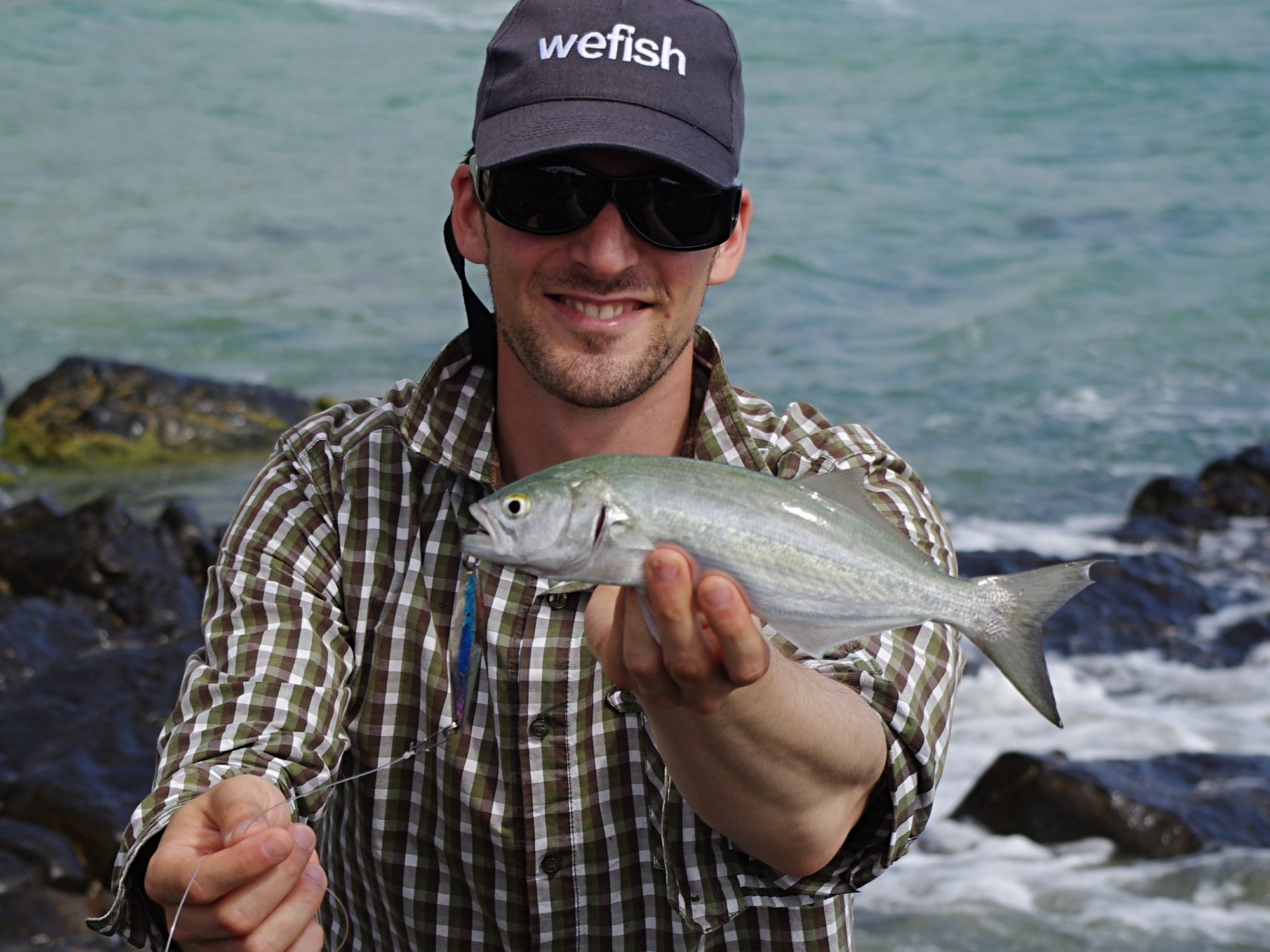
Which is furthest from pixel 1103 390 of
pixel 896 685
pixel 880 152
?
pixel 896 685

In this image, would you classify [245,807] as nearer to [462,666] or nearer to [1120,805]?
[462,666]

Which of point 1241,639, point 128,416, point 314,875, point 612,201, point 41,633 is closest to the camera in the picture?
point 314,875

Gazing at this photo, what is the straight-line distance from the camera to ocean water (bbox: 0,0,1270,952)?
8.51 metres

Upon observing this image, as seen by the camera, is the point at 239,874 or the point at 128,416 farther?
the point at 128,416

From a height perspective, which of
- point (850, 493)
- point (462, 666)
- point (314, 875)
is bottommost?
point (314, 875)

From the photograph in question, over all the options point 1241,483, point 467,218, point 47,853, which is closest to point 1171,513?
point 1241,483

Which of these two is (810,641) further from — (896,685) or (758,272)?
(758,272)

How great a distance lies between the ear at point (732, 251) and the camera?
11.2ft

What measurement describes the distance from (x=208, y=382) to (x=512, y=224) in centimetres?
1084

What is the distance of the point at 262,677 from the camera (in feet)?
9.68

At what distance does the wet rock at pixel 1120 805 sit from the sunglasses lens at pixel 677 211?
4.94m

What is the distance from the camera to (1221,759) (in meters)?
7.64

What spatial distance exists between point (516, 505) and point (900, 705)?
0.97m

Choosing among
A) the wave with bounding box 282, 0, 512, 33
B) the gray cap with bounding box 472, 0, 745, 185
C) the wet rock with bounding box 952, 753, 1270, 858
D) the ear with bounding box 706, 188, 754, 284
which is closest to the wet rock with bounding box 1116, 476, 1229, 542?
the wet rock with bounding box 952, 753, 1270, 858
